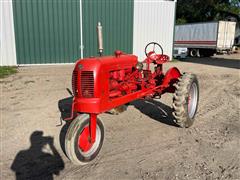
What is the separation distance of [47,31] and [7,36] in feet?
5.82

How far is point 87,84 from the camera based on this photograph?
3.45 meters

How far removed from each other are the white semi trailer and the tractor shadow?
599 inches

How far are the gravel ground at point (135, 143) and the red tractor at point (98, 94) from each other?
242mm

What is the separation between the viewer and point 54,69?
1173 cm

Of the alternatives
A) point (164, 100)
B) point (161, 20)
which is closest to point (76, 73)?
point (164, 100)

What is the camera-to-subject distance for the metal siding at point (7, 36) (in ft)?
37.6

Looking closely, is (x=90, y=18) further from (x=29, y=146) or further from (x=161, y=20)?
(x=29, y=146)

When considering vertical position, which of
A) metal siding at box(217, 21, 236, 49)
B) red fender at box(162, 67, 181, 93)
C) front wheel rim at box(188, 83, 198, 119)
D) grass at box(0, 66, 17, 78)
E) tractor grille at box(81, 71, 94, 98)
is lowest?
grass at box(0, 66, 17, 78)

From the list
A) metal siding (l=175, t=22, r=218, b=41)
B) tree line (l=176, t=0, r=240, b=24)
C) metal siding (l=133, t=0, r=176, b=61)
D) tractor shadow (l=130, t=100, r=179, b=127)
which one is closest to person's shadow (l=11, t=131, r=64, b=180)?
tractor shadow (l=130, t=100, r=179, b=127)

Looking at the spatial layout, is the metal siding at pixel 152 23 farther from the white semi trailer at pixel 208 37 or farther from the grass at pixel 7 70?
the grass at pixel 7 70

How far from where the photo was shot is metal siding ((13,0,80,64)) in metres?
11.8

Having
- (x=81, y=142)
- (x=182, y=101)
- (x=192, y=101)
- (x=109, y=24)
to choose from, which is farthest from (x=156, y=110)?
(x=109, y=24)

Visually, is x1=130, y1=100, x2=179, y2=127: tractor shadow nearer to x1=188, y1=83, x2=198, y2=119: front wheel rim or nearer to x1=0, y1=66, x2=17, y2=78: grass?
x1=188, y1=83, x2=198, y2=119: front wheel rim

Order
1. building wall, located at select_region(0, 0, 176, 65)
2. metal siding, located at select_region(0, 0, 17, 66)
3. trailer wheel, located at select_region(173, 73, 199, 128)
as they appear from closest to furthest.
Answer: trailer wheel, located at select_region(173, 73, 199, 128) < metal siding, located at select_region(0, 0, 17, 66) < building wall, located at select_region(0, 0, 176, 65)
